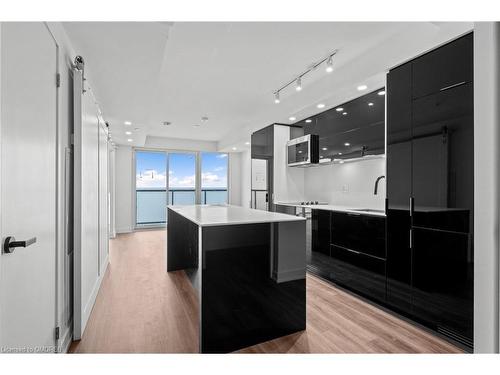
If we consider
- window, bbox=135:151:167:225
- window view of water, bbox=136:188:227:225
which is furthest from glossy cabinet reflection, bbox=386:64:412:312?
window, bbox=135:151:167:225

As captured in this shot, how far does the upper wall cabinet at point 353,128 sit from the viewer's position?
2.83 metres

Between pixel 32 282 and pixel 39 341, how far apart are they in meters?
0.36

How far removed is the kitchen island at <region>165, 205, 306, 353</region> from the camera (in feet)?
5.90

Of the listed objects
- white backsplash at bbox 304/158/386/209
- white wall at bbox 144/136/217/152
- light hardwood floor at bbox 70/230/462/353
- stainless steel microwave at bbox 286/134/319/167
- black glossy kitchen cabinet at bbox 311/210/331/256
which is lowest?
light hardwood floor at bbox 70/230/462/353

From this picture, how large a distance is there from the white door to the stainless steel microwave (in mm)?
3058

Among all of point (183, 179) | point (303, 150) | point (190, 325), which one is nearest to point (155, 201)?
point (183, 179)

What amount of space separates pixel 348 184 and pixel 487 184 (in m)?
2.90

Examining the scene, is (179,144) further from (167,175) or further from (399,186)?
(399,186)

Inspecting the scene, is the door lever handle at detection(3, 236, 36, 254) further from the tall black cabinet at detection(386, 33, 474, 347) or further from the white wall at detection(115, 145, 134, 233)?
the white wall at detection(115, 145, 134, 233)

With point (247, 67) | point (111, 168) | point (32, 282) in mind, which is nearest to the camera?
point (32, 282)

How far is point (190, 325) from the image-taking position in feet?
7.23
